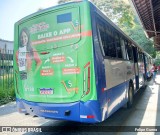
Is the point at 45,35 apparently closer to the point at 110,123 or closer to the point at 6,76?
the point at 110,123

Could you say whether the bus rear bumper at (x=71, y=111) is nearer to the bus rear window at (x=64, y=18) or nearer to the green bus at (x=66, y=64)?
the green bus at (x=66, y=64)

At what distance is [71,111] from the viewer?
4863 millimetres

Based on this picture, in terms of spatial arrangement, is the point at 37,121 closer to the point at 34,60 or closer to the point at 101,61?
the point at 34,60

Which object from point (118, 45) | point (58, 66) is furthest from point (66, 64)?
point (118, 45)

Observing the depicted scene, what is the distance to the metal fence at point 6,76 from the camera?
35.3 ft

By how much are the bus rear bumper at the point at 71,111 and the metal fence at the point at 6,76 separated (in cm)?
570

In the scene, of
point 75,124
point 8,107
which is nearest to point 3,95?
point 8,107

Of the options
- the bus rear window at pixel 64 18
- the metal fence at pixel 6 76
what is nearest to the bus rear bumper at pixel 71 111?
the bus rear window at pixel 64 18

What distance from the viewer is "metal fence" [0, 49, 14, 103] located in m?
10.7

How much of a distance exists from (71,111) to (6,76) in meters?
7.45

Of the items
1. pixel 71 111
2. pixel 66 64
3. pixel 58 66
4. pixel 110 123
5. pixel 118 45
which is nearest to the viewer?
pixel 71 111

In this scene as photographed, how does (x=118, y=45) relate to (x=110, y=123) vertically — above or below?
above

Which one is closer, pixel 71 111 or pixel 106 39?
pixel 71 111

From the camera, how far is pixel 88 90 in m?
4.73
